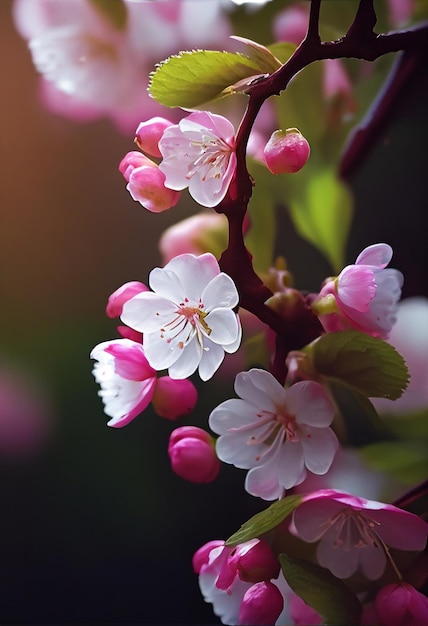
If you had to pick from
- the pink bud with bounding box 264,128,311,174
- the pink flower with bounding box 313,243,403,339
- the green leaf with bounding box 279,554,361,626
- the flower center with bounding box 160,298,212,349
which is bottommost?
the green leaf with bounding box 279,554,361,626

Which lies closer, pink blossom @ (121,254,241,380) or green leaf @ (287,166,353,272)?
pink blossom @ (121,254,241,380)

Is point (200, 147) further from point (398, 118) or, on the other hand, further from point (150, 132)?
point (398, 118)

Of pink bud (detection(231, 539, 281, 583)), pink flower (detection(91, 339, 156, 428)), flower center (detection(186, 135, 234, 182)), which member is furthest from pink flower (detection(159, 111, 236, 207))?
pink bud (detection(231, 539, 281, 583))

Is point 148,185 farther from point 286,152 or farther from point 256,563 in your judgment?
point 256,563

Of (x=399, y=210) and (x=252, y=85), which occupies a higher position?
(x=252, y=85)

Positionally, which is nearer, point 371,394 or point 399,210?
point 371,394

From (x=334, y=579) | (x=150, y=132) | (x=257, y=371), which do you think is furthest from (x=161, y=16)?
(x=334, y=579)

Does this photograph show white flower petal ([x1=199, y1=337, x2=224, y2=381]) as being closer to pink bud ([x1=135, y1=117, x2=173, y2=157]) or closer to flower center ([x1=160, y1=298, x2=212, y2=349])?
flower center ([x1=160, y1=298, x2=212, y2=349])

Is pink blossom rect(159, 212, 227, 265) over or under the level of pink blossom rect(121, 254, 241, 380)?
over
